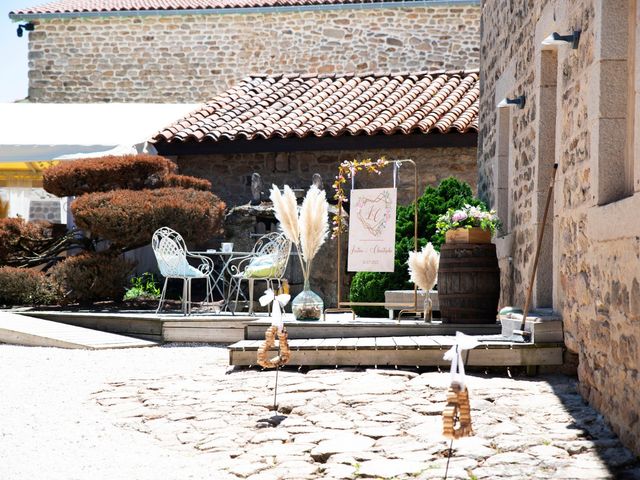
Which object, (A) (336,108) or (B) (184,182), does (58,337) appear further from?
(A) (336,108)

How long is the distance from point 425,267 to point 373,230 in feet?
3.10

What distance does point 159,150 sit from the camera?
14.8 meters

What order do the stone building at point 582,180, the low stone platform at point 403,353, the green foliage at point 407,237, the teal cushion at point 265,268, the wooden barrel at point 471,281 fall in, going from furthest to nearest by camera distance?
the green foliage at point 407,237 < the teal cushion at point 265,268 < the wooden barrel at point 471,281 < the low stone platform at point 403,353 < the stone building at point 582,180

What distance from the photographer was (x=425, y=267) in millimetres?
8766

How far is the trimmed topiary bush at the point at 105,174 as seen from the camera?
42.5 feet

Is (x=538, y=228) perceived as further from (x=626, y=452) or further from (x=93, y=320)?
(x=93, y=320)

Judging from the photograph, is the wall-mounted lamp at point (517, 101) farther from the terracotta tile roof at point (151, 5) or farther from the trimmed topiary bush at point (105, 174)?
the terracotta tile roof at point (151, 5)

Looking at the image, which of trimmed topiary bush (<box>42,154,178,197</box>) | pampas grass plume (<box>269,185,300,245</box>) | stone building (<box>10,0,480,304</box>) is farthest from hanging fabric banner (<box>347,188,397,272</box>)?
stone building (<box>10,0,480,304</box>)

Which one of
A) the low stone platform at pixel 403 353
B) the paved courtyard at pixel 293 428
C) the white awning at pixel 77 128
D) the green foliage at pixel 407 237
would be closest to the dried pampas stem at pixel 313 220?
the low stone platform at pixel 403 353

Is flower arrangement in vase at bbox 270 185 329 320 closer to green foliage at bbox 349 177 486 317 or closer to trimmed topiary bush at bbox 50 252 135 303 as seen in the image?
green foliage at bbox 349 177 486 317

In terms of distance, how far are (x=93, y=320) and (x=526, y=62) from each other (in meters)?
5.65

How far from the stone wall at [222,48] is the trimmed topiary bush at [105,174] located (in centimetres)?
705

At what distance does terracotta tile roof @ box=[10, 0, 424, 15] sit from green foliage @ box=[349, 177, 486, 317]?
30.3 feet

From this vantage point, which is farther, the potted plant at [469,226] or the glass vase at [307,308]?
the glass vase at [307,308]
